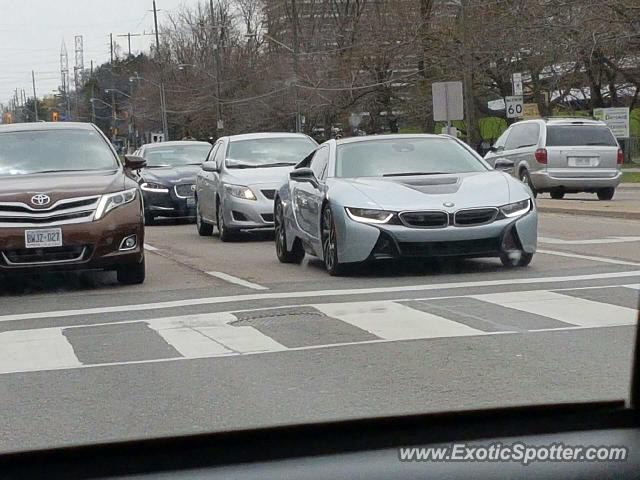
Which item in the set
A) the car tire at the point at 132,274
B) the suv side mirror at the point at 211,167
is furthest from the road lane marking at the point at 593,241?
the car tire at the point at 132,274

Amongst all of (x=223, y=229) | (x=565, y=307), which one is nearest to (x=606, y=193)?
(x=223, y=229)

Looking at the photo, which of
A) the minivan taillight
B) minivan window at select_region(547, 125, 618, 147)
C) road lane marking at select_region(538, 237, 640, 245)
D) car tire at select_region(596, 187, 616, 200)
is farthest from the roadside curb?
road lane marking at select_region(538, 237, 640, 245)

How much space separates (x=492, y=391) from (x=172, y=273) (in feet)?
23.7

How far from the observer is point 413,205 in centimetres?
1106

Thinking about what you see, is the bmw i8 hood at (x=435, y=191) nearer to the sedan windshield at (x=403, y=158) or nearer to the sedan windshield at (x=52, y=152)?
the sedan windshield at (x=403, y=158)

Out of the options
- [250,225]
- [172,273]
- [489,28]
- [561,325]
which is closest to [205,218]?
[250,225]

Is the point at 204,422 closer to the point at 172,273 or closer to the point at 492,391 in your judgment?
the point at 492,391

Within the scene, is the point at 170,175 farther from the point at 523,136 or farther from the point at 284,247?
the point at 284,247

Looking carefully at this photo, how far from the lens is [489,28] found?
123 ft

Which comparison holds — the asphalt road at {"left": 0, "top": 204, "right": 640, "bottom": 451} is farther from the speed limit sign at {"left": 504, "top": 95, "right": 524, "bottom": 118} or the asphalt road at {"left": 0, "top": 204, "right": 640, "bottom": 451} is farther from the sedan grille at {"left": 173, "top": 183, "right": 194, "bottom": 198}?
the speed limit sign at {"left": 504, "top": 95, "right": 524, "bottom": 118}

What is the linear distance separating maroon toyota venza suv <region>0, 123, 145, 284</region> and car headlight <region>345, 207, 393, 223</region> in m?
1.94

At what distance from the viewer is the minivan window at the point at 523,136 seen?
950 inches

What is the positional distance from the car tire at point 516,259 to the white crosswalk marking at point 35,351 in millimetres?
4490

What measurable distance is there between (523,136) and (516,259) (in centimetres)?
1325
